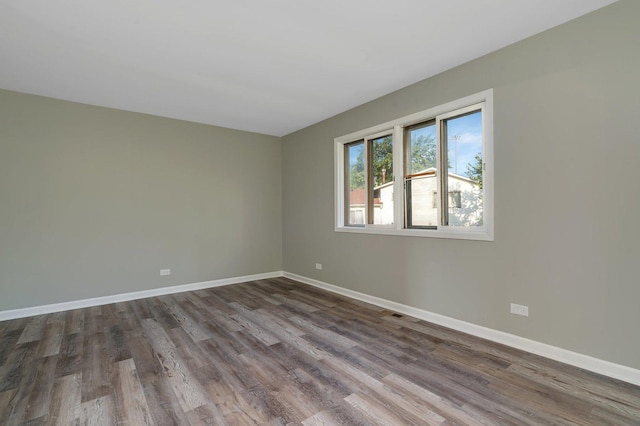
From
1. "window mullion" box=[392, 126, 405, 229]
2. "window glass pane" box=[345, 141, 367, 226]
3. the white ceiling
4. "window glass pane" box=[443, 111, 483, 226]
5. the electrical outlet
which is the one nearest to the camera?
the white ceiling

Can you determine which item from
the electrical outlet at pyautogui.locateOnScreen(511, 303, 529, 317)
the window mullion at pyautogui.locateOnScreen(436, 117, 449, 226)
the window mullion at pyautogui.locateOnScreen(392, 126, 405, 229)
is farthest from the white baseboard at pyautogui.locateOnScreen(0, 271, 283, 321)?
the electrical outlet at pyautogui.locateOnScreen(511, 303, 529, 317)

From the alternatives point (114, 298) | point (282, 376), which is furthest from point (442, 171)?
point (114, 298)

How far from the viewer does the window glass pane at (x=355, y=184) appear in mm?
4367

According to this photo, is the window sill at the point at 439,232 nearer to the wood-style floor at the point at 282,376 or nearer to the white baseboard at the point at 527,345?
the white baseboard at the point at 527,345

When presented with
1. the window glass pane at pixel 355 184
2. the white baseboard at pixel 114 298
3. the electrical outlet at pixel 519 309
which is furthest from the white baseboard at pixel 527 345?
the white baseboard at pixel 114 298

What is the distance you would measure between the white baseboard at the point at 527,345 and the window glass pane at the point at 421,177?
3.45 ft

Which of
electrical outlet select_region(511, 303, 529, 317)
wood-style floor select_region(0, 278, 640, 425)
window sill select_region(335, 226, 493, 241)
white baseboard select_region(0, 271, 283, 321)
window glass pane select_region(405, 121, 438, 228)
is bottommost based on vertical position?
wood-style floor select_region(0, 278, 640, 425)

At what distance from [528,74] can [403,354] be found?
2.72m

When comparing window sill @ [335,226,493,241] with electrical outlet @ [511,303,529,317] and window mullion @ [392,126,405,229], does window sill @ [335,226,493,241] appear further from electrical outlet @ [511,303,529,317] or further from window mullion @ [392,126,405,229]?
electrical outlet @ [511,303,529,317]

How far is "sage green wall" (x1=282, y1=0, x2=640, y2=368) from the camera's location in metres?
2.09

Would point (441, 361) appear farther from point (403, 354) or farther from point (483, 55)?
point (483, 55)

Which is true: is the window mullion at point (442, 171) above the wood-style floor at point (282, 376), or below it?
above

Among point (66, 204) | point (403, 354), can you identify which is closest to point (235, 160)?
point (66, 204)

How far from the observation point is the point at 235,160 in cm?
523
